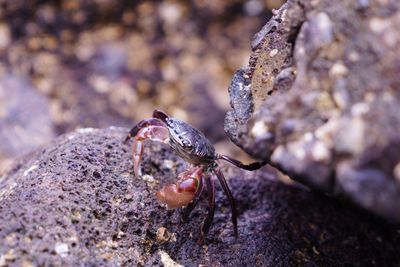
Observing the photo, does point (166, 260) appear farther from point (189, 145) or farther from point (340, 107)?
point (340, 107)

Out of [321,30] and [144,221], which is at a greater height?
[321,30]

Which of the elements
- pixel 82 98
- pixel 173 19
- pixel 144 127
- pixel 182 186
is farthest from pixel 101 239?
pixel 173 19

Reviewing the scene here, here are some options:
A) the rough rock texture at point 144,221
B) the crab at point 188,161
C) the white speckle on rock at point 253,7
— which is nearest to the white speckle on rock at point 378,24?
the crab at point 188,161

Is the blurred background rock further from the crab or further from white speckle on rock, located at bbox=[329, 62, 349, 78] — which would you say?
white speckle on rock, located at bbox=[329, 62, 349, 78]

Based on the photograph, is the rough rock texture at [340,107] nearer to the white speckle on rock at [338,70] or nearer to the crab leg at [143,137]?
the white speckle on rock at [338,70]

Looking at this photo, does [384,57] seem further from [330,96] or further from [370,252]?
[370,252]

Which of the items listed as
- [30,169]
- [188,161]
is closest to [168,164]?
[188,161]
